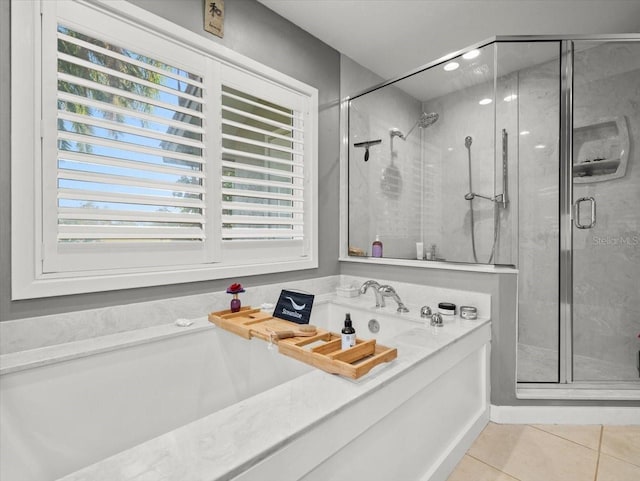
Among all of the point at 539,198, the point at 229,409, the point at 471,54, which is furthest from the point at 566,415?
the point at 471,54

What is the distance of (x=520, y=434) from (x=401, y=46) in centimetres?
274

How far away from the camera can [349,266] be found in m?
2.55

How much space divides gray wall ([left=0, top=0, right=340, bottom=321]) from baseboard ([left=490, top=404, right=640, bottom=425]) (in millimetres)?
1446

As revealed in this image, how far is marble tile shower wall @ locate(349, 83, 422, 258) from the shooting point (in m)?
2.59

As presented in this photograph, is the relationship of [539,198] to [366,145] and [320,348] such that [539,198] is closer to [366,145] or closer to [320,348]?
[366,145]

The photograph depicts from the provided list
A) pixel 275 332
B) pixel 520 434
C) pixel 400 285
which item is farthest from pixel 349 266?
pixel 520 434

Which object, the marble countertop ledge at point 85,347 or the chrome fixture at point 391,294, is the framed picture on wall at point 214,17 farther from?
the chrome fixture at point 391,294

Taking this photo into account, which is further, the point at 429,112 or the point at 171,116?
the point at 429,112

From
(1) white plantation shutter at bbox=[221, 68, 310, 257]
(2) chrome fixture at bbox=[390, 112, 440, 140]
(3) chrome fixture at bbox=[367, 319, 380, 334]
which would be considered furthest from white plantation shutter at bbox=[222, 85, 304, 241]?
(2) chrome fixture at bbox=[390, 112, 440, 140]

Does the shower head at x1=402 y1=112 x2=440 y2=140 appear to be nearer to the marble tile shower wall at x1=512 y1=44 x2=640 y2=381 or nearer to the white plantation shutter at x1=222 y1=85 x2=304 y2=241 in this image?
the marble tile shower wall at x1=512 y1=44 x2=640 y2=381

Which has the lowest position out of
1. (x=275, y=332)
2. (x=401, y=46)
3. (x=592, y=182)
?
(x=275, y=332)

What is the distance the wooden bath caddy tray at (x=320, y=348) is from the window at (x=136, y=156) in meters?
0.41

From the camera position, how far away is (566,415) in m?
1.82

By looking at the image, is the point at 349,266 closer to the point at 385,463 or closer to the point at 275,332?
the point at 275,332
